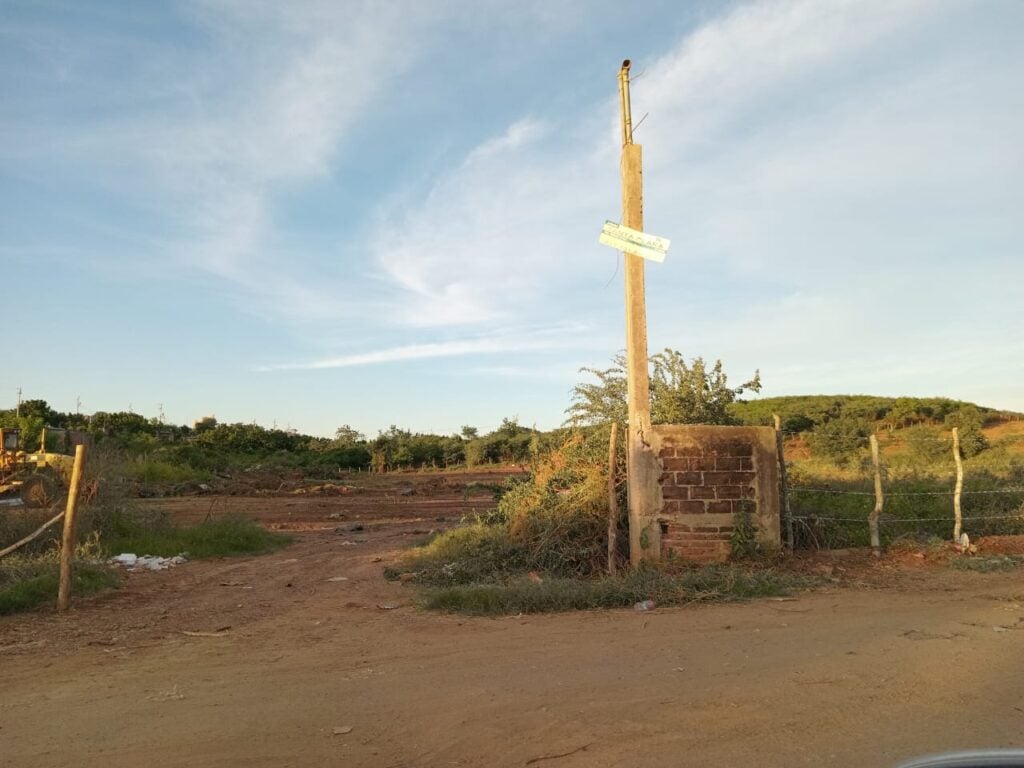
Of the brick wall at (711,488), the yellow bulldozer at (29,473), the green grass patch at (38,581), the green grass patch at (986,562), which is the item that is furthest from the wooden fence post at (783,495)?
the yellow bulldozer at (29,473)

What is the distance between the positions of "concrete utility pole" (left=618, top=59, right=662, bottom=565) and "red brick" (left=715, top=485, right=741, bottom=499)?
787 millimetres

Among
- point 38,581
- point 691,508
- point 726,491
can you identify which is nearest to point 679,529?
point 691,508

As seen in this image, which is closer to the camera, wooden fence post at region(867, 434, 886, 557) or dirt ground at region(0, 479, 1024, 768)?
dirt ground at region(0, 479, 1024, 768)

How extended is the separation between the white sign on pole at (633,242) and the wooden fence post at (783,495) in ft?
8.67

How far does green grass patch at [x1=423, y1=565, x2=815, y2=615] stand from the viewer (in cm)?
772

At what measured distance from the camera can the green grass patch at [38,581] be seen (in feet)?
26.6

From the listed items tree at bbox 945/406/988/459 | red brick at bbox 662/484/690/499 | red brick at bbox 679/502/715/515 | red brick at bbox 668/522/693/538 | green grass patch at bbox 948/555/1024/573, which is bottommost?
green grass patch at bbox 948/555/1024/573

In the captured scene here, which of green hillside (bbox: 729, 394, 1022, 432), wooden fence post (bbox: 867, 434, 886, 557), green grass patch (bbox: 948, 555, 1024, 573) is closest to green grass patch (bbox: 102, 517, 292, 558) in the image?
wooden fence post (bbox: 867, 434, 886, 557)

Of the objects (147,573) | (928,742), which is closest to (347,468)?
(147,573)

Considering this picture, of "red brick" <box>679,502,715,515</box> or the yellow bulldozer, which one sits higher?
the yellow bulldozer

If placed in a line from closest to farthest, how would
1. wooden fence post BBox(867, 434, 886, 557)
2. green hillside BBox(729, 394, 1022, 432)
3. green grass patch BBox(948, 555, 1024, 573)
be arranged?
1. green grass patch BBox(948, 555, 1024, 573)
2. wooden fence post BBox(867, 434, 886, 557)
3. green hillside BBox(729, 394, 1022, 432)

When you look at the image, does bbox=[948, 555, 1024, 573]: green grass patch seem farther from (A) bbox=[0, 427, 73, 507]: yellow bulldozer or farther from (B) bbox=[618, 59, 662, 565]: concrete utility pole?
(A) bbox=[0, 427, 73, 507]: yellow bulldozer

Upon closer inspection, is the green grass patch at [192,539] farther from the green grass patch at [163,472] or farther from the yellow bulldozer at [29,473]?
the green grass patch at [163,472]

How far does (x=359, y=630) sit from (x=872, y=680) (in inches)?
170
